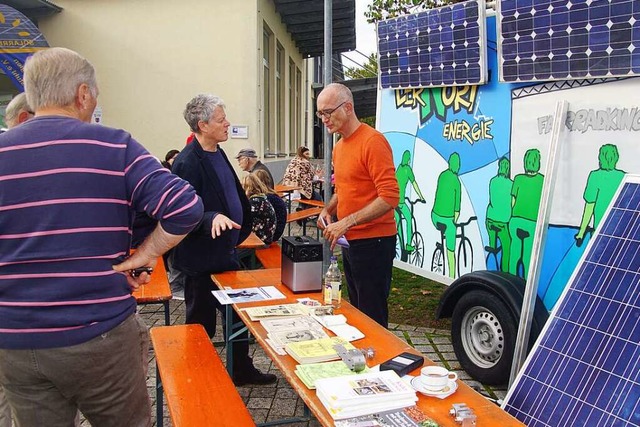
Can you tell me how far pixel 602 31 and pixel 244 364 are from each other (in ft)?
10.1

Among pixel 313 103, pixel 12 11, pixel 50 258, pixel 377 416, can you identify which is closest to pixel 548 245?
pixel 377 416

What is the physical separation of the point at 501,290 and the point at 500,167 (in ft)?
2.71

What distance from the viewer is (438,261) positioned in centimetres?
455

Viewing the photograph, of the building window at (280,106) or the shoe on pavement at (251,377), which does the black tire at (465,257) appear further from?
the building window at (280,106)

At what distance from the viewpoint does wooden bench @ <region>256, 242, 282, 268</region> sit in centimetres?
579

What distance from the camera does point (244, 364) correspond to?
4.12 metres

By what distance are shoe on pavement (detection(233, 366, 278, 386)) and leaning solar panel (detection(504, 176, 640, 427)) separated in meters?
2.06

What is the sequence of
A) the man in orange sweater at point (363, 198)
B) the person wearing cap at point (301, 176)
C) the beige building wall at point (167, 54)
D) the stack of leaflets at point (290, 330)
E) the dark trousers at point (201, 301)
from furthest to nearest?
the beige building wall at point (167, 54) < the person wearing cap at point (301, 176) < the dark trousers at point (201, 301) < the man in orange sweater at point (363, 198) < the stack of leaflets at point (290, 330)

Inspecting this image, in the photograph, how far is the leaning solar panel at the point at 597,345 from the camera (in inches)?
87.6

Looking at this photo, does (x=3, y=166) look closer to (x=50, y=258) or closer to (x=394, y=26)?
(x=50, y=258)

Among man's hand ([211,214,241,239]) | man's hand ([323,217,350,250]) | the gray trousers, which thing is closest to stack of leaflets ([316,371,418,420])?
the gray trousers

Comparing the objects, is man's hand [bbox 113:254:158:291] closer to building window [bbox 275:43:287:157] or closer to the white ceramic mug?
the white ceramic mug

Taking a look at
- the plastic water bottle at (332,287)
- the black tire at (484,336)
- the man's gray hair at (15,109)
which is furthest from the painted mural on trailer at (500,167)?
the man's gray hair at (15,109)

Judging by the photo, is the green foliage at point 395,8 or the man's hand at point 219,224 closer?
the man's hand at point 219,224
